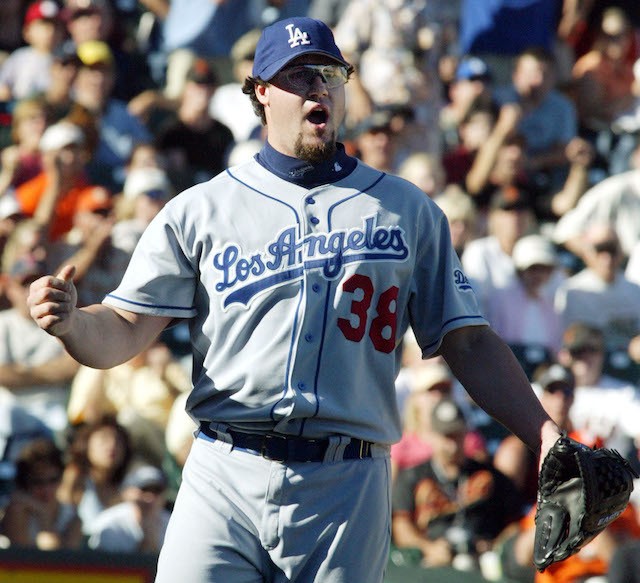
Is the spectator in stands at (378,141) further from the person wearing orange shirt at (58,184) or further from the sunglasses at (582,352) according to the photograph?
the sunglasses at (582,352)

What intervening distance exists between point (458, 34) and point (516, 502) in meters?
4.62

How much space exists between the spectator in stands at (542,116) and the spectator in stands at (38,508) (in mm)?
4150

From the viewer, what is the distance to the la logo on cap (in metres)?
3.22

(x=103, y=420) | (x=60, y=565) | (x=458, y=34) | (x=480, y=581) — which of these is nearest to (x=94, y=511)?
(x=103, y=420)

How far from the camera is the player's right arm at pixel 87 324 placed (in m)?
2.93

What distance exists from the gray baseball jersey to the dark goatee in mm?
75

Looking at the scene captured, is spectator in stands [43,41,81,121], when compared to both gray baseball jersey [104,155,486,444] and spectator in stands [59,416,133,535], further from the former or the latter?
gray baseball jersey [104,155,486,444]

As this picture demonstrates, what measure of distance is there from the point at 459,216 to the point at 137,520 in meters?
2.89

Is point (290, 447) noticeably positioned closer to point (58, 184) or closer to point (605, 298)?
point (605, 298)

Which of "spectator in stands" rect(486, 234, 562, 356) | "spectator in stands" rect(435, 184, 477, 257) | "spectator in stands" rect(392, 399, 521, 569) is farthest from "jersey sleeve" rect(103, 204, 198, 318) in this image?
"spectator in stands" rect(435, 184, 477, 257)

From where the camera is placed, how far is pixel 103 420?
6.98 metres

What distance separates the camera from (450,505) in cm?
677

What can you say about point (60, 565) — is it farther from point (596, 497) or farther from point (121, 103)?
point (121, 103)

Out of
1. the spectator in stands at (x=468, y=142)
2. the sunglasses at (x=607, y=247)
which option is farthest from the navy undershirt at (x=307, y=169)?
the spectator in stands at (x=468, y=142)
